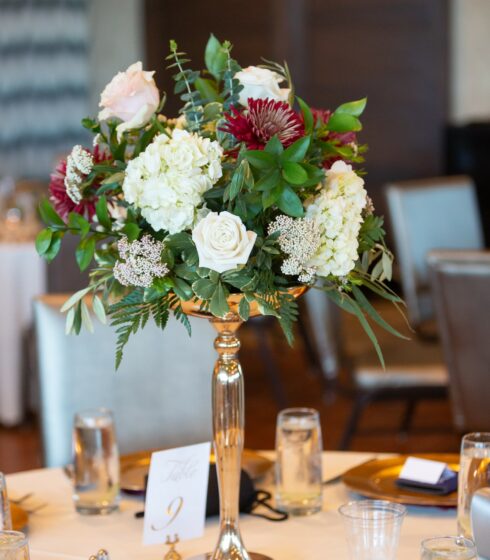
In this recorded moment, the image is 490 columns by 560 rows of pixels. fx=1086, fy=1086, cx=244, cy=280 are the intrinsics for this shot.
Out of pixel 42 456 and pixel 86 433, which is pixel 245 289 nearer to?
pixel 86 433

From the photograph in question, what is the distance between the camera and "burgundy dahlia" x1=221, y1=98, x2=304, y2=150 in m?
1.28

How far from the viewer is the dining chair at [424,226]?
4.01 metres

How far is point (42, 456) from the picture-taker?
2.18 metres

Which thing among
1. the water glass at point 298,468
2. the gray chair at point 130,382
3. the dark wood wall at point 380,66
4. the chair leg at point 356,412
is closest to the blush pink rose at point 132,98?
the water glass at point 298,468

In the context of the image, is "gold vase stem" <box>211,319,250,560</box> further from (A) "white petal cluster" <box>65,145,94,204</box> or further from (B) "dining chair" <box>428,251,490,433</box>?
(B) "dining chair" <box>428,251,490,433</box>

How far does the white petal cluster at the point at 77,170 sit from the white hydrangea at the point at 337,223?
0.92 feet

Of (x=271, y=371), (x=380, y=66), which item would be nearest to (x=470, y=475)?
(x=271, y=371)

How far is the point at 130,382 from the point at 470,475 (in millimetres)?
900

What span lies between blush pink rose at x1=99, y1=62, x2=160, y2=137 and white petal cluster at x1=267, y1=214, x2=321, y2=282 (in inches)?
9.1

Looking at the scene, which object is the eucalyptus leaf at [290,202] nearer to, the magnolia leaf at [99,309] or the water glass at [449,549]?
the magnolia leaf at [99,309]

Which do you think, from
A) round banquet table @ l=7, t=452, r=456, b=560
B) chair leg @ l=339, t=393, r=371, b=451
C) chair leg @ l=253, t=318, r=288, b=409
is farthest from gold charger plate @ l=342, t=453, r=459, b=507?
chair leg @ l=253, t=318, r=288, b=409

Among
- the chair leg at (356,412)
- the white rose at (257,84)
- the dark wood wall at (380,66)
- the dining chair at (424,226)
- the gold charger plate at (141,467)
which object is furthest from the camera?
the dark wood wall at (380,66)

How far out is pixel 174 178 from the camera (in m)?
1.25

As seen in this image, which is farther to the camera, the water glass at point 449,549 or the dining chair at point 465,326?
the dining chair at point 465,326
